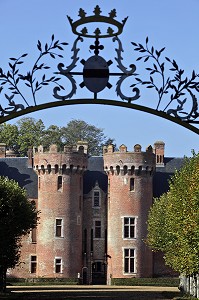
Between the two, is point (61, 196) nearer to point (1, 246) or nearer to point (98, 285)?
point (98, 285)

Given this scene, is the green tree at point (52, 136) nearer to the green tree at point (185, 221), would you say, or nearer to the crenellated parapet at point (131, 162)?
the crenellated parapet at point (131, 162)

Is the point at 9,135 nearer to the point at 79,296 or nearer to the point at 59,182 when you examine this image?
the point at 59,182

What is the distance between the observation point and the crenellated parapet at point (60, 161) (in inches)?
2721

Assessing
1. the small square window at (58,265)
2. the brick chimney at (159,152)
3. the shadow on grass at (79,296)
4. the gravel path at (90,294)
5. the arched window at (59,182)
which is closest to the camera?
the shadow on grass at (79,296)

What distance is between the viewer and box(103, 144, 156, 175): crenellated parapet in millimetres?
69250

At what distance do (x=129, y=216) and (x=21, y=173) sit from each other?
10.9m

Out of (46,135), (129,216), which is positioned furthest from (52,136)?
(129,216)

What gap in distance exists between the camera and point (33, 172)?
2904 inches

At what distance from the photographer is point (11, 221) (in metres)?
50.0

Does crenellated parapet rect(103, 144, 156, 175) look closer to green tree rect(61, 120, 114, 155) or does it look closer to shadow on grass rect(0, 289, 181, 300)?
shadow on grass rect(0, 289, 181, 300)

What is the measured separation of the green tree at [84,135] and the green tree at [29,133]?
495 centimetres

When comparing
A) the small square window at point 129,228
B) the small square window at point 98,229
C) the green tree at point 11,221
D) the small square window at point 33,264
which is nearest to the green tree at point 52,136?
the small square window at point 98,229

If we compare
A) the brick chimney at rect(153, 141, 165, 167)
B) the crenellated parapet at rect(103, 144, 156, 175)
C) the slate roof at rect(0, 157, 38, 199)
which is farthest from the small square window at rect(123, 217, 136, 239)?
the slate roof at rect(0, 157, 38, 199)

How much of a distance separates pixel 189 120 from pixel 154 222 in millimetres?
53538
